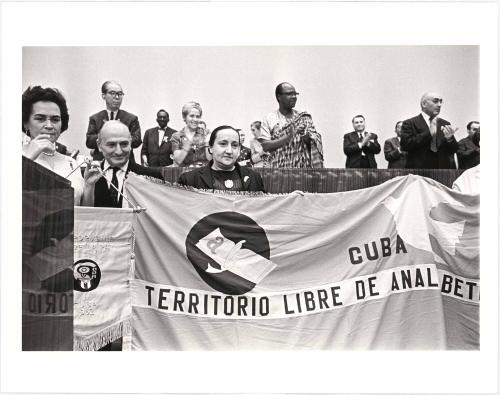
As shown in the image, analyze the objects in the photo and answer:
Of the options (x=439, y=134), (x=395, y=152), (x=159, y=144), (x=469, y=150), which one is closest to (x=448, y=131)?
(x=439, y=134)

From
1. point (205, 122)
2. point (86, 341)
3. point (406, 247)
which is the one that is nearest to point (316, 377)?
point (406, 247)

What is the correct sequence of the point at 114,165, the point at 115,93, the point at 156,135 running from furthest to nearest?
the point at 156,135 < the point at 115,93 < the point at 114,165

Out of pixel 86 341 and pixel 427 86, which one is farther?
pixel 427 86

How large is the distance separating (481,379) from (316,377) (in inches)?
53.7

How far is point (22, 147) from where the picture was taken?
6.68 meters

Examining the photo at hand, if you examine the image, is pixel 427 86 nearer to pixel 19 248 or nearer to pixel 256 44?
pixel 256 44

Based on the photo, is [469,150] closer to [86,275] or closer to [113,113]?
[113,113]

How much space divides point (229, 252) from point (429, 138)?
6.70ft

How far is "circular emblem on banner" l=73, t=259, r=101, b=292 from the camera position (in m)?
6.48

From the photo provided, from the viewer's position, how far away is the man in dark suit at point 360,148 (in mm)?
7137

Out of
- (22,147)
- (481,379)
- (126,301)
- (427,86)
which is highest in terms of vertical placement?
(427,86)

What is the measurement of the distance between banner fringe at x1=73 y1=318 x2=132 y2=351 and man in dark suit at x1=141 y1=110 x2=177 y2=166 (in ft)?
4.63

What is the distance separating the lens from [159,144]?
23.2 feet

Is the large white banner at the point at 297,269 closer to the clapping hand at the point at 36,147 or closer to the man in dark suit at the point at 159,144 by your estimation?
the man in dark suit at the point at 159,144
